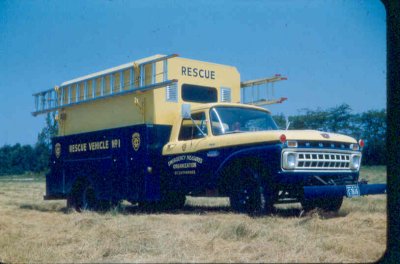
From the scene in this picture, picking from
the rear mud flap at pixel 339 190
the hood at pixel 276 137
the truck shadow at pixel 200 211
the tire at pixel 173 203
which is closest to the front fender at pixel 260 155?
the hood at pixel 276 137

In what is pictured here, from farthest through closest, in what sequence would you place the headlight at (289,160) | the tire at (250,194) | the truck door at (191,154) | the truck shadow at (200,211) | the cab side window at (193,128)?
1. the cab side window at (193,128)
2. the truck door at (191,154)
3. the truck shadow at (200,211)
4. the tire at (250,194)
5. the headlight at (289,160)

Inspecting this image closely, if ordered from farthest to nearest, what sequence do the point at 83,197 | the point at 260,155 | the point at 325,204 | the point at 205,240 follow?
the point at 83,197
the point at 325,204
the point at 260,155
the point at 205,240

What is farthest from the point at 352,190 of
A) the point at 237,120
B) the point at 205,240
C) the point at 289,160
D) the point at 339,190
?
the point at 205,240

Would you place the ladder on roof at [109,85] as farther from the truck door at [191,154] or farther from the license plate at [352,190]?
the license plate at [352,190]

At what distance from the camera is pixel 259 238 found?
17.2ft

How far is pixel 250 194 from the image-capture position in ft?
23.5

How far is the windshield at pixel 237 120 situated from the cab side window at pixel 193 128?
21cm

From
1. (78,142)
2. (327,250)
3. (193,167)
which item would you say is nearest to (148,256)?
(327,250)

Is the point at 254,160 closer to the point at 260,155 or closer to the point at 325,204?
the point at 260,155

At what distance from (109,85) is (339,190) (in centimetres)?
565

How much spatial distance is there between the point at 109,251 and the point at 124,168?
4120mm

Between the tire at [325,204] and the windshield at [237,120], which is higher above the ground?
the windshield at [237,120]

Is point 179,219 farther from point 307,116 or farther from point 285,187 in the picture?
point 307,116

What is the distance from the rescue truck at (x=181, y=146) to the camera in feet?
22.8
